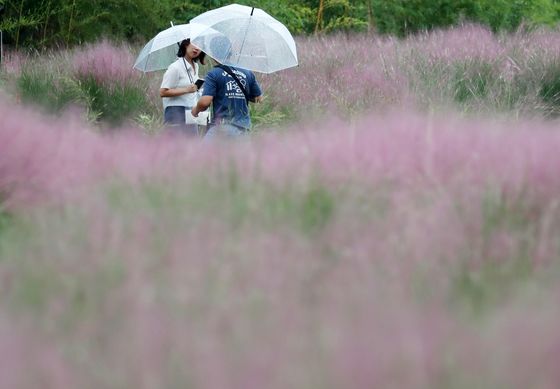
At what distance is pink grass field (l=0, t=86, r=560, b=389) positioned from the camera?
7.06 feet

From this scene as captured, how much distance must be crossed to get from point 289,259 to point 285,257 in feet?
0.04

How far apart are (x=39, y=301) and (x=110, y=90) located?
844cm

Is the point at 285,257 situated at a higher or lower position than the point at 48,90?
higher

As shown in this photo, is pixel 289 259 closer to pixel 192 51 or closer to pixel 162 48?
pixel 192 51

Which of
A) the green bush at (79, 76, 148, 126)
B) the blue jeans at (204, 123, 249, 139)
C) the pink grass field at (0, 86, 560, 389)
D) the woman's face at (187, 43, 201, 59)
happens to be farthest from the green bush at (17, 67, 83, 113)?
the pink grass field at (0, 86, 560, 389)

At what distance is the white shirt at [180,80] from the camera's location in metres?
8.23

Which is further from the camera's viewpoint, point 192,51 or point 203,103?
point 192,51

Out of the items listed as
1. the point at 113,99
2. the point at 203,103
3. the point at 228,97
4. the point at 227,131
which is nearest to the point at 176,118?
the point at 203,103

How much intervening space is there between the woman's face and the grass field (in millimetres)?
3234

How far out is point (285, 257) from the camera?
9.05 feet

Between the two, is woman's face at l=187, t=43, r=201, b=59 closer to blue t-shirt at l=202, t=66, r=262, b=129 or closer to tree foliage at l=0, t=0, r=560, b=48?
blue t-shirt at l=202, t=66, r=262, b=129

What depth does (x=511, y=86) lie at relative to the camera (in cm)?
995

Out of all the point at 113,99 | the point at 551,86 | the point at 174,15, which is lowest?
the point at 174,15

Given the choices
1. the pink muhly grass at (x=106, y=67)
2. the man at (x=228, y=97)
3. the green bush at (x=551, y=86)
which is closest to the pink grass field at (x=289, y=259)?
the man at (x=228, y=97)
